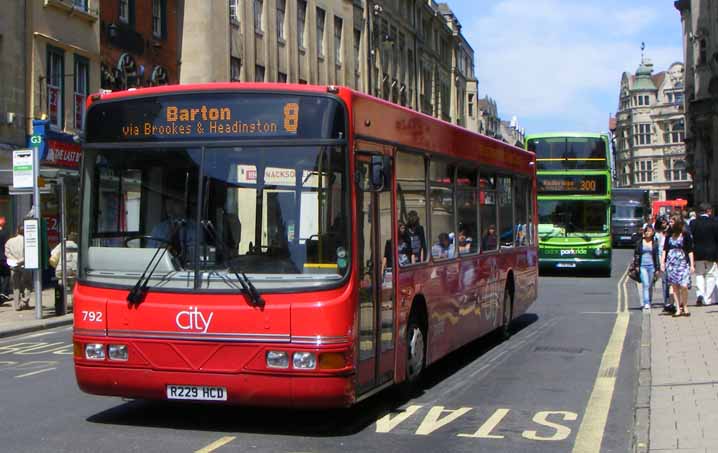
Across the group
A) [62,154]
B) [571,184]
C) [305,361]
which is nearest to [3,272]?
[62,154]

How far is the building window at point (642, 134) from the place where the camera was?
495 ft

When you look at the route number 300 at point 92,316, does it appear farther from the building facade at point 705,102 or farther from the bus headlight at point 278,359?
the building facade at point 705,102

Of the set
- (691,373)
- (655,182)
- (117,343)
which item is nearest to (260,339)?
(117,343)

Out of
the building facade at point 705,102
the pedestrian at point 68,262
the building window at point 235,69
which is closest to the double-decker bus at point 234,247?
the pedestrian at point 68,262

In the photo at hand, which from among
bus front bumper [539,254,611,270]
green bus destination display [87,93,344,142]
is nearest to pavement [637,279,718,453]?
green bus destination display [87,93,344,142]

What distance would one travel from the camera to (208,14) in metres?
36.6

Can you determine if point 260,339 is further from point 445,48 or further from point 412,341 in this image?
point 445,48

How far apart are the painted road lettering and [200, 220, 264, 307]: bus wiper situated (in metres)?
1.58

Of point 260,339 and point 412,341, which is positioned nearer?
point 260,339

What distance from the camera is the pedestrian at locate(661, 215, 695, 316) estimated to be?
18.0 meters

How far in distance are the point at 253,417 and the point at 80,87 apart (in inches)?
883

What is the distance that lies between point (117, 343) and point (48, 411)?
63.5 inches

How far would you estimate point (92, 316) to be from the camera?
8422 mm

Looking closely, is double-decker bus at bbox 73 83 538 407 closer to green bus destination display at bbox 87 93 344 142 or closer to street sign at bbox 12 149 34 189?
green bus destination display at bbox 87 93 344 142
